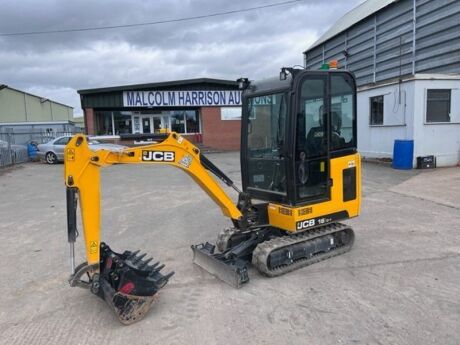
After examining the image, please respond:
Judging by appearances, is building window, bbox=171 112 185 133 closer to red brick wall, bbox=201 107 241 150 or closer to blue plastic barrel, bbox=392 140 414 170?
red brick wall, bbox=201 107 241 150

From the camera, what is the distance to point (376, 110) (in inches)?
643

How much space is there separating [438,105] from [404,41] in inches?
166

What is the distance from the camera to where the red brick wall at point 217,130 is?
28.2 m

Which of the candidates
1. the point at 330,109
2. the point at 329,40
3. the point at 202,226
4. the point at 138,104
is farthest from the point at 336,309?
the point at 138,104

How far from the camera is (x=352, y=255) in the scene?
5750mm

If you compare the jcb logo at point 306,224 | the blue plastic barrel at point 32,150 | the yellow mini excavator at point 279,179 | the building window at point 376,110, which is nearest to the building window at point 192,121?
the blue plastic barrel at point 32,150

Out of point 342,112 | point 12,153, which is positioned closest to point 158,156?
point 342,112

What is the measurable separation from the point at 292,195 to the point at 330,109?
120 cm

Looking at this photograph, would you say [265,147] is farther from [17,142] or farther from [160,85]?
[17,142]

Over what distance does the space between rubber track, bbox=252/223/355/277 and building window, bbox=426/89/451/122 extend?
10240 mm

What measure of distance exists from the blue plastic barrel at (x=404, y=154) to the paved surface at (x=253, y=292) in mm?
5584

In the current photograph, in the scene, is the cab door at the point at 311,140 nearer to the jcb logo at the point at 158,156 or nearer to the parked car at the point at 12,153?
the jcb logo at the point at 158,156

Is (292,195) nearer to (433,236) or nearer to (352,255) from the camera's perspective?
(352,255)

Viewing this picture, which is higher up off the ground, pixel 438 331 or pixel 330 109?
pixel 330 109
